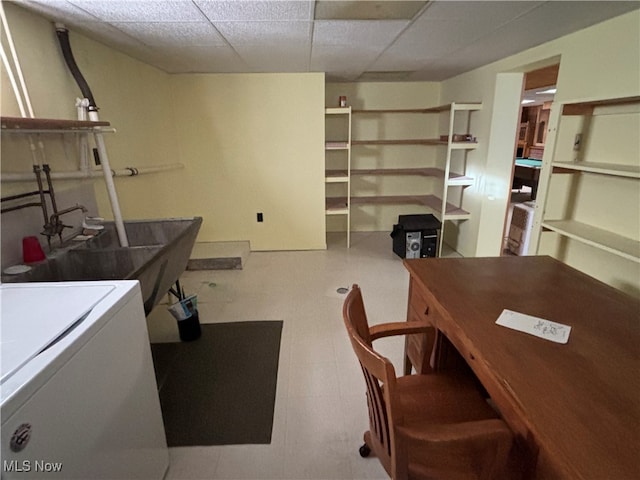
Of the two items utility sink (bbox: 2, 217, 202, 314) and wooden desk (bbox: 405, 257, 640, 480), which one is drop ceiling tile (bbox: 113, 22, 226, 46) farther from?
wooden desk (bbox: 405, 257, 640, 480)

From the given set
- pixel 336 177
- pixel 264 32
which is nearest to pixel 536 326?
pixel 264 32

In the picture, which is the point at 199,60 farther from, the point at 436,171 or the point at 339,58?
the point at 436,171

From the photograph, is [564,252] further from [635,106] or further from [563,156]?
[635,106]

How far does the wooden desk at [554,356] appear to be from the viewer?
74cm

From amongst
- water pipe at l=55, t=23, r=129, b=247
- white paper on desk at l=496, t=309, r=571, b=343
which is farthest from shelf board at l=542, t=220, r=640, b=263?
water pipe at l=55, t=23, r=129, b=247

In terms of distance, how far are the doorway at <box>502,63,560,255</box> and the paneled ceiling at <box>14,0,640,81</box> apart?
89 cm

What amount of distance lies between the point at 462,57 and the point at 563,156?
4.55ft

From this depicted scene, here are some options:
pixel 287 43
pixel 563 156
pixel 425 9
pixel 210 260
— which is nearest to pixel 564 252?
pixel 563 156

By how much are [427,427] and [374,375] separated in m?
0.22

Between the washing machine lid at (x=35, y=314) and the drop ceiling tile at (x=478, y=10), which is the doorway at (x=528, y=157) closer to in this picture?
the drop ceiling tile at (x=478, y=10)

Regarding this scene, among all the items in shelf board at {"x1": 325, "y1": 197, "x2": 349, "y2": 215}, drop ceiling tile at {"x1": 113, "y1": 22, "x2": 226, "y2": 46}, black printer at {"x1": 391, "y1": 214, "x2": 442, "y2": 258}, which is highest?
drop ceiling tile at {"x1": 113, "y1": 22, "x2": 226, "y2": 46}

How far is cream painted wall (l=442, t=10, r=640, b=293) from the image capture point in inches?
74.9

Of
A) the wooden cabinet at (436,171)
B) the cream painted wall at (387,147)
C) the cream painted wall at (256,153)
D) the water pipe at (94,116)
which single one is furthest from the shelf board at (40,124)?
the cream painted wall at (387,147)

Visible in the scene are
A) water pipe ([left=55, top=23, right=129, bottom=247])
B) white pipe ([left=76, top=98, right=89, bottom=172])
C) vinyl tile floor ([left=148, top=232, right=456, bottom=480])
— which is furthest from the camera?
white pipe ([left=76, top=98, right=89, bottom=172])
